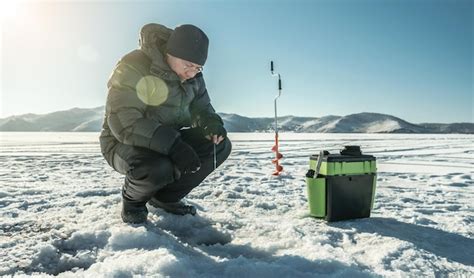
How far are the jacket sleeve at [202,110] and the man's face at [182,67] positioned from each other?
0.37 m

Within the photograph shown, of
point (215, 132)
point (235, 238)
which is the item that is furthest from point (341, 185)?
point (215, 132)

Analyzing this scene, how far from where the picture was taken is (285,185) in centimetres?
458

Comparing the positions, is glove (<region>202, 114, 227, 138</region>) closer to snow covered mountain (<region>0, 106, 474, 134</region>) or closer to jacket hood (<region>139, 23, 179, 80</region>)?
jacket hood (<region>139, 23, 179, 80</region>)

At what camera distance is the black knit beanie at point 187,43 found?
229 centimetres

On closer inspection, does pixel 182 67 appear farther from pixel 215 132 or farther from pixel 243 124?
pixel 243 124

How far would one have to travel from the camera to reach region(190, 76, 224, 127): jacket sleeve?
106 inches

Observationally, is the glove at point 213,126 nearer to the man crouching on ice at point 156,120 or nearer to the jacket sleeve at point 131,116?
the man crouching on ice at point 156,120

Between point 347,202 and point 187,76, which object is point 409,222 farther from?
point 187,76

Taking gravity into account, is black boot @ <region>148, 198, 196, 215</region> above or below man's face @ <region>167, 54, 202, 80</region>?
below

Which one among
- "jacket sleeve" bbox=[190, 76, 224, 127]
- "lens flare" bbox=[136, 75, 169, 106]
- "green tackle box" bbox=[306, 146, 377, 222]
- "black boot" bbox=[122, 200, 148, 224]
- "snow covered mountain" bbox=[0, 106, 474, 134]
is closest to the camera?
"lens flare" bbox=[136, 75, 169, 106]

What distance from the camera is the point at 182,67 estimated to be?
2363 mm

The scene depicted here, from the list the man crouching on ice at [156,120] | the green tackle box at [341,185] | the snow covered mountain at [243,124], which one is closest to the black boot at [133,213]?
the man crouching on ice at [156,120]

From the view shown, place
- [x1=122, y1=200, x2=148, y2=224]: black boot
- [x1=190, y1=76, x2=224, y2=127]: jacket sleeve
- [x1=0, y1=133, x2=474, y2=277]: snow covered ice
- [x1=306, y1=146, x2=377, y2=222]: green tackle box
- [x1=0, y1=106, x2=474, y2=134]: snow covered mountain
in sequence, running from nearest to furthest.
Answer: [x1=0, y1=133, x2=474, y2=277]: snow covered ice
[x1=122, y1=200, x2=148, y2=224]: black boot
[x1=306, y1=146, x2=377, y2=222]: green tackle box
[x1=190, y1=76, x2=224, y2=127]: jacket sleeve
[x1=0, y1=106, x2=474, y2=134]: snow covered mountain

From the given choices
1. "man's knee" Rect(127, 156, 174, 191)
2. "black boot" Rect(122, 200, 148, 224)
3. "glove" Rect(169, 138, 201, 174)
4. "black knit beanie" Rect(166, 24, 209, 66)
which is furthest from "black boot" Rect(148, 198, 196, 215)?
"black knit beanie" Rect(166, 24, 209, 66)
